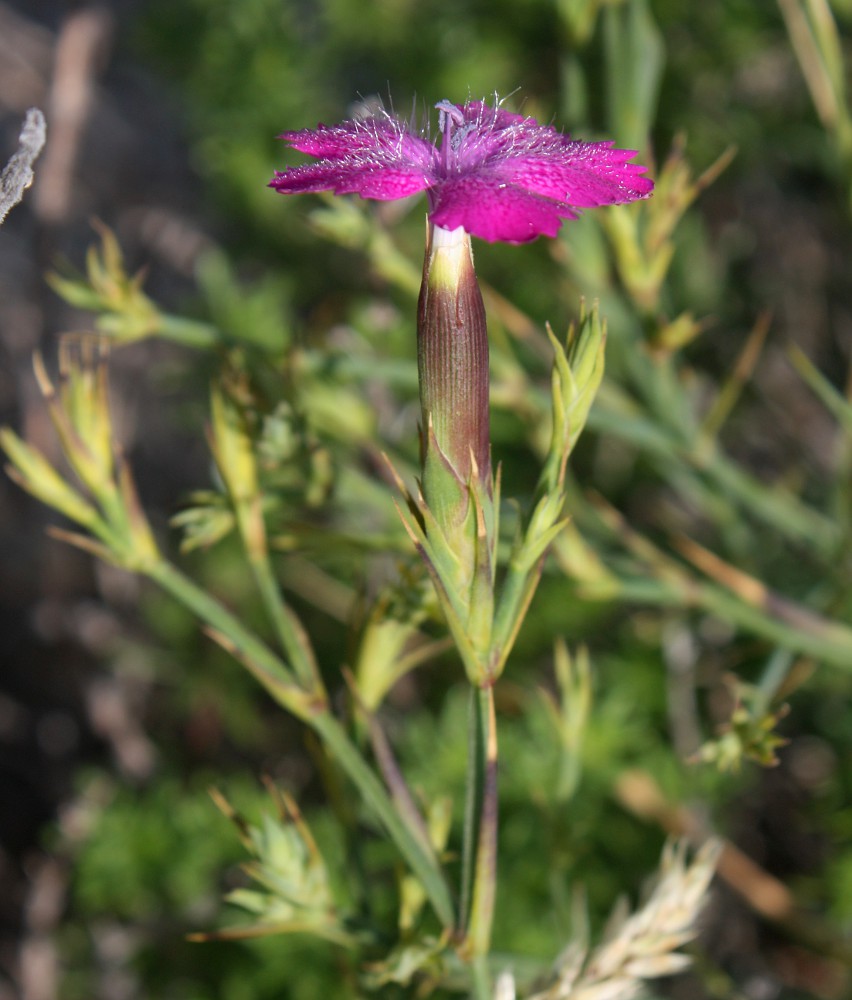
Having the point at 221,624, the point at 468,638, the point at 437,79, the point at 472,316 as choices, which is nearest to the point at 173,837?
the point at 221,624

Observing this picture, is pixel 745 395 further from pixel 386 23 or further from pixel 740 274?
pixel 386 23

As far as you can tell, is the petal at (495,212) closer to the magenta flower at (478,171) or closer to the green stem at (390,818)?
the magenta flower at (478,171)

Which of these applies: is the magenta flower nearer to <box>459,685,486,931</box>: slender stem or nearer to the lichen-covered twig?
the lichen-covered twig

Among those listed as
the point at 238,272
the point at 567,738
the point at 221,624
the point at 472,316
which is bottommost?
the point at 567,738

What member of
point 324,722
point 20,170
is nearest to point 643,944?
point 324,722

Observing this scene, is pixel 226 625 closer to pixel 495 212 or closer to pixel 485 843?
pixel 485 843

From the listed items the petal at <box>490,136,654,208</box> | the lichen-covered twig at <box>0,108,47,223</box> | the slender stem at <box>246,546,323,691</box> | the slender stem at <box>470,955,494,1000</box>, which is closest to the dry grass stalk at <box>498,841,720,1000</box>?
the slender stem at <box>470,955,494,1000</box>

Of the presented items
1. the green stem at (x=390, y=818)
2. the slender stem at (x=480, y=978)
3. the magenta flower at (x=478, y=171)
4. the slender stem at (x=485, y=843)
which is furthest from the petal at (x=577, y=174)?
the slender stem at (x=480, y=978)
